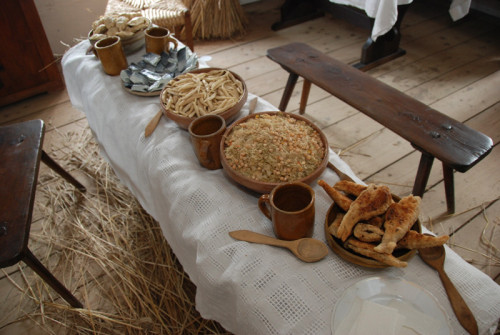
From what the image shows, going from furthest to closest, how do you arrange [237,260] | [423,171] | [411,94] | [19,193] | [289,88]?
[411,94] < [289,88] < [423,171] < [19,193] < [237,260]

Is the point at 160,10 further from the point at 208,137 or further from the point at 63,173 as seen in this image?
the point at 208,137

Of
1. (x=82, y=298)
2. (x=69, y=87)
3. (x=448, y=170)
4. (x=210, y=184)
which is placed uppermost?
(x=210, y=184)

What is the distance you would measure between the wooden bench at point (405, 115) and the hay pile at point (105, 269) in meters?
0.95

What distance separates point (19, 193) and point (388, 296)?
1.09 meters

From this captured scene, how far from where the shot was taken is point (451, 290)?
70 centimetres

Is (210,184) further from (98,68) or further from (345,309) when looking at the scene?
(98,68)

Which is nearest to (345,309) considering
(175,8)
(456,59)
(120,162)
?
(120,162)

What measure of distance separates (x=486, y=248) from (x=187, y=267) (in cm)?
119

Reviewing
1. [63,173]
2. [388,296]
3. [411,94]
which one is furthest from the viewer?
[411,94]

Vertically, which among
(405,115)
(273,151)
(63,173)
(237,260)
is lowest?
(63,173)

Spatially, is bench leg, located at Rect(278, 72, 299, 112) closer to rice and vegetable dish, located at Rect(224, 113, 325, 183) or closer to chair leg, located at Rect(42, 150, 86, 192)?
rice and vegetable dish, located at Rect(224, 113, 325, 183)

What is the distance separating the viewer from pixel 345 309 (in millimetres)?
655

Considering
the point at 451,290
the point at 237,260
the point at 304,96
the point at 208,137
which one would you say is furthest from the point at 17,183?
the point at 304,96

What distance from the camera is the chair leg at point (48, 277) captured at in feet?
3.44
